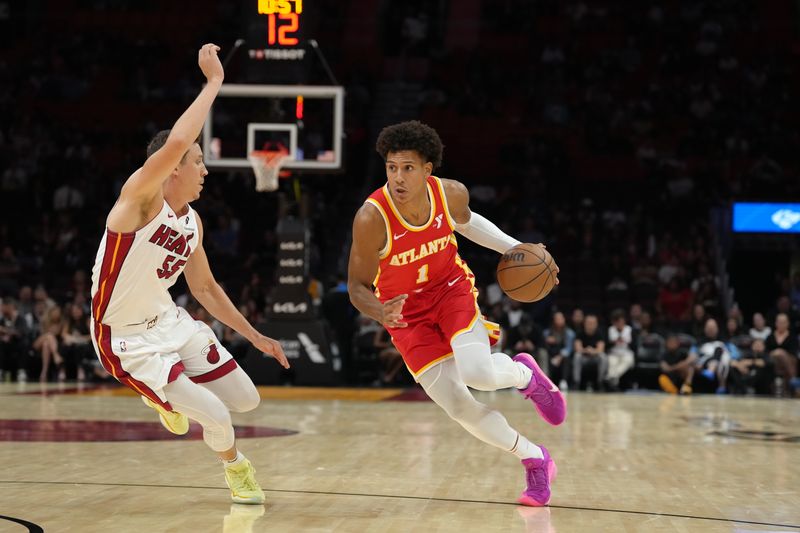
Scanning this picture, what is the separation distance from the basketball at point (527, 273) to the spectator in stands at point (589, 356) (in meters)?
9.26

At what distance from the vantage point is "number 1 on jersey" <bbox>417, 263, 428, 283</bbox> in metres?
5.59

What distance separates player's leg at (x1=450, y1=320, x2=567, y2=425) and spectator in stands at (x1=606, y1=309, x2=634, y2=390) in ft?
30.8

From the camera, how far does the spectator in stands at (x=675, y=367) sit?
14719mm

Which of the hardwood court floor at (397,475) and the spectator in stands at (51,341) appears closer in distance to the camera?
the hardwood court floor at (397,475)

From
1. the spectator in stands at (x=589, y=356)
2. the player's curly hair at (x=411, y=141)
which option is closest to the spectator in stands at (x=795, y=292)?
the spectator in stands at (x=589, y=356)

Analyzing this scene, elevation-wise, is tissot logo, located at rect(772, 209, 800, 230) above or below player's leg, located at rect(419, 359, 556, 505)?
above

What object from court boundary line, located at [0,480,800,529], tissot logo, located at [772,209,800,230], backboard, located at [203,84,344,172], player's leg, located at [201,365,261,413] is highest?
backboard, located at [203,84,344,172]

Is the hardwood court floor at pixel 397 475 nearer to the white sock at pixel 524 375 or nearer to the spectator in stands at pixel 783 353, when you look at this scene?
the white sock at pixel 524 375

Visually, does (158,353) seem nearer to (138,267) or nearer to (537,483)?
(138,267)

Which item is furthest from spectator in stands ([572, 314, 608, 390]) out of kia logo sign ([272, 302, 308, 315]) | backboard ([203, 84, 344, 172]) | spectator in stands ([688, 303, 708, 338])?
backboard ([203, 84, 344, 172])

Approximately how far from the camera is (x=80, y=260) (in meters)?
18.6

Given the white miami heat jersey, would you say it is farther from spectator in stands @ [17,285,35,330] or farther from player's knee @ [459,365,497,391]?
spectator in stands @ [17,285,35,330]

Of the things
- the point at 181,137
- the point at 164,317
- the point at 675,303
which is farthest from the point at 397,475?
the point at 675,303

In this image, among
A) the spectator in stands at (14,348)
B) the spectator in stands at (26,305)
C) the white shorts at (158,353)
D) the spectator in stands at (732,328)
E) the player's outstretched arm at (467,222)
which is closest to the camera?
the white shorts at (158,353)
